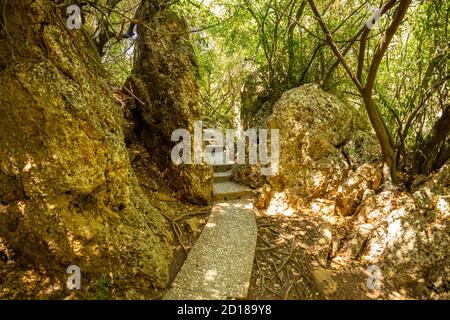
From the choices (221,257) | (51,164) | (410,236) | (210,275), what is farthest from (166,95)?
(410,236)

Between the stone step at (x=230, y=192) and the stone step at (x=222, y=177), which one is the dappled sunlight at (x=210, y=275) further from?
the stone step at (x=222, y=177)

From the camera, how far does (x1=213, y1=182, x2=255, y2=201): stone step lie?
19.4 feet

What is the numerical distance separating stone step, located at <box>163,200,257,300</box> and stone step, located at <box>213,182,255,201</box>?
62 cm

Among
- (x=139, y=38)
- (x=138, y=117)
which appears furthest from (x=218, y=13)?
(x=138, y=117)

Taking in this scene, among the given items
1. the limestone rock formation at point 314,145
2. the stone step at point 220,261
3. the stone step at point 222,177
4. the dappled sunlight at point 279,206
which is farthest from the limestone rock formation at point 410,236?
the stone step at point 222,177

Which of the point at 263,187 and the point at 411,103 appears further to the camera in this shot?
the point at 263,187

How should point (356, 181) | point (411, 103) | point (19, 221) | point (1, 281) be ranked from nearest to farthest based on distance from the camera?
point (1, 281) < point (19, 221) < point (411, 103) < point (356, 181)

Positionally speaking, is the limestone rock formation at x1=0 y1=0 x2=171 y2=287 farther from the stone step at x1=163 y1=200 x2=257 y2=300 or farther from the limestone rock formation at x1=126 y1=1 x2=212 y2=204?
the limestone rock formation at x1=126 y1=1 x2=212 y2=204

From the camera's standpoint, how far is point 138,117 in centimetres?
587

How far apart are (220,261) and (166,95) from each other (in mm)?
3399

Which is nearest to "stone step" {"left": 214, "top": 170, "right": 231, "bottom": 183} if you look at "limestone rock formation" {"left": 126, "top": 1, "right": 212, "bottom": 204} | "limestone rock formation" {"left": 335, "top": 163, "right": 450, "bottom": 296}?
"limestone rock formation" {"left": 126, "top": 1, "right": 212, "bottom": 204}

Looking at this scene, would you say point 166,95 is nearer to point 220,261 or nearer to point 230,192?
point 230,192
